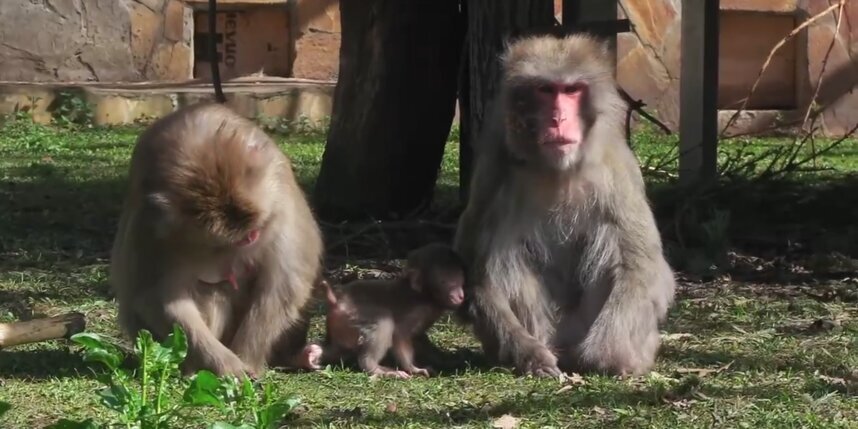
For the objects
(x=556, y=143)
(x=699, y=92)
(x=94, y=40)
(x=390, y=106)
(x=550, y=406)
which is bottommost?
(x=550, y=406)

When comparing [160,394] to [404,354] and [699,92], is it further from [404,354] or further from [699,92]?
[699,92]

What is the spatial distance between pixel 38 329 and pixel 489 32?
10.4 ft

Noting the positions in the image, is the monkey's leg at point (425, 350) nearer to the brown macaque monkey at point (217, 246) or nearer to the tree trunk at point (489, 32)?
the brown macaque monkey at point (217, 246)

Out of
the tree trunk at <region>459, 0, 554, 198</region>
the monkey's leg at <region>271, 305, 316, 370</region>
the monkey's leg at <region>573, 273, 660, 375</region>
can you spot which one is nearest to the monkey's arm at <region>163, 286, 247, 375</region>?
the monkey's leg at <region>271, 305, 316, 370</region>

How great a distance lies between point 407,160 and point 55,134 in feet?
18.6

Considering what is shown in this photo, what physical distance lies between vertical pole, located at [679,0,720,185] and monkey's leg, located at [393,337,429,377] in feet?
13.1

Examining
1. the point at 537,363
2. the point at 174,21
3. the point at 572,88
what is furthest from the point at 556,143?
the point at 174,21

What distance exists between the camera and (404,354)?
5508mm

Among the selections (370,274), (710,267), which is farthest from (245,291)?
(710,267)

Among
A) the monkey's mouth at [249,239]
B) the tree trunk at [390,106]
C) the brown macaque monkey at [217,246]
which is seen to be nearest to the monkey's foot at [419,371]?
the brown macaque monkey at [217,246]

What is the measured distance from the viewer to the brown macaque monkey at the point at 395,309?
5.41 metres

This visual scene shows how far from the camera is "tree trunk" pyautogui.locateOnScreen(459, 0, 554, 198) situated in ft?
24.2

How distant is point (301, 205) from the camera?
5441 mm

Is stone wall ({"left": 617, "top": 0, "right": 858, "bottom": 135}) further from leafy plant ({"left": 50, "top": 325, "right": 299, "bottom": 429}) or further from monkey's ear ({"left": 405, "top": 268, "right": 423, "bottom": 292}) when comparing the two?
leafy plant ({"left": 50, "top": 325, "right": 299, "bottom": 429})
